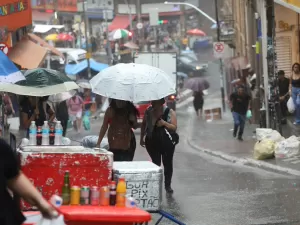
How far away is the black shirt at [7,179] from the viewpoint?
534cm

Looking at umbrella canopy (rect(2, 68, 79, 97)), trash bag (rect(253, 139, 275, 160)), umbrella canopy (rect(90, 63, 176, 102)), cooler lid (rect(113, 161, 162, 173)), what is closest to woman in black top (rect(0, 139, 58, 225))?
cooler lid (rect(113, 161, 162, 173))

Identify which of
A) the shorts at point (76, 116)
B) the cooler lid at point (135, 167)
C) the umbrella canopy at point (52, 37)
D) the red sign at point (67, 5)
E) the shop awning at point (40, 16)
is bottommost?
the shorts at point (76, 116)

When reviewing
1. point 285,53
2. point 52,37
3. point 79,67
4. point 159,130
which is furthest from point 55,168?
point 52,37

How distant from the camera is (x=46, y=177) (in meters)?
7.86

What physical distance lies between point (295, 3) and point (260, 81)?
811cm

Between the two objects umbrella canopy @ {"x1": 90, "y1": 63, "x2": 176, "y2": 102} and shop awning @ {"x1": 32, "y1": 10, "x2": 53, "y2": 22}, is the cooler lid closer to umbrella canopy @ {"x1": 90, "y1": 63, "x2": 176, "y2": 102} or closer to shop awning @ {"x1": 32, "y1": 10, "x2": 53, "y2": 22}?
umbrella canopy @ {"x1": 90, "y1": 63, "x2": 176, "y2": 102}

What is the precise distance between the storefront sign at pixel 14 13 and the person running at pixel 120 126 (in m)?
11.4

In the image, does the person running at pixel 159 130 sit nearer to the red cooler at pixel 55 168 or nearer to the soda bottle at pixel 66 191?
the red cooler at pixel 55 168

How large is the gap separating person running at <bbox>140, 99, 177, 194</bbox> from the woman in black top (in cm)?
641

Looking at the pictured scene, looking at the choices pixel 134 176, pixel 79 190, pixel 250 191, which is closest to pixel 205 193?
pixel 250 191

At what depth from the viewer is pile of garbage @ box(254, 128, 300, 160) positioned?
17.5 meters

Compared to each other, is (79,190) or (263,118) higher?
(79,190)

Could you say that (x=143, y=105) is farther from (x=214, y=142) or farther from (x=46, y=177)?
(x=46, y=177)

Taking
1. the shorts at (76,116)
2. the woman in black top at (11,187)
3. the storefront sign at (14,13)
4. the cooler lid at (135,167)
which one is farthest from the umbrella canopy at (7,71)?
the shorts at (76,116)
